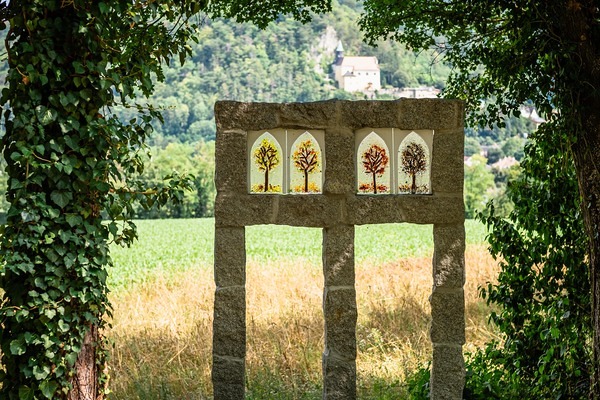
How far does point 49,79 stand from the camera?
4.57m

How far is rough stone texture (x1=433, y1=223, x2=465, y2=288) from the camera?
5324 mm

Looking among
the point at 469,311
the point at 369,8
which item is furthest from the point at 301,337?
the point at 369,8

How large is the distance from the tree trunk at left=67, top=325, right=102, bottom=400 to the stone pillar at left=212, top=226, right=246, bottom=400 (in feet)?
2.72

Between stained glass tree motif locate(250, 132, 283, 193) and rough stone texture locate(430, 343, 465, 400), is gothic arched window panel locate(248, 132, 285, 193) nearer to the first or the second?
stained glass tree motif locate(250, 132, 283, 193)

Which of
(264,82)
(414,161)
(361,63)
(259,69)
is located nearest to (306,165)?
(414,161)

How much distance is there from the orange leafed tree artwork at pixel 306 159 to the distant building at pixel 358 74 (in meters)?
42.8

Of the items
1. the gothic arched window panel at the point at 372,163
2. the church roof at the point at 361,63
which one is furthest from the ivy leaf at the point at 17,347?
the church roof at the point at 361,63

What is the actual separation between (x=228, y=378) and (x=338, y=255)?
3.80ft

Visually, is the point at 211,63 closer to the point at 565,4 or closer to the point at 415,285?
the point at 415,285

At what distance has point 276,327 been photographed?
857 cm

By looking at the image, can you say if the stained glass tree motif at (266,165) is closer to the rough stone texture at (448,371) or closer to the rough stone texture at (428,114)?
the rough stone texture at (428,114)

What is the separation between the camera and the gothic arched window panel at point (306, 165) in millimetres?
5336

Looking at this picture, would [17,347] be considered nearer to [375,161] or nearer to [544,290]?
[375,161]

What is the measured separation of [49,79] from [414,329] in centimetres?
547
